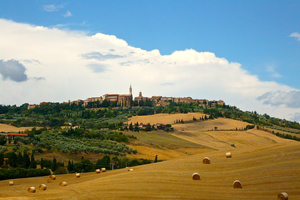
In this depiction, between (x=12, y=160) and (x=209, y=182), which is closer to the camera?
(x=209, y=182)

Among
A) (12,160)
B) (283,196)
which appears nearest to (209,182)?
(283,196)

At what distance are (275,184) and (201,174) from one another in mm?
5680

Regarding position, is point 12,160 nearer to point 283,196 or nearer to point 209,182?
point 209,182

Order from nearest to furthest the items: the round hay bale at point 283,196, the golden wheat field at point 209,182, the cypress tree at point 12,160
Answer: the round hay bale at point 283,196
the golden wheat field at point 209,182
the cypress tree at point 12,160

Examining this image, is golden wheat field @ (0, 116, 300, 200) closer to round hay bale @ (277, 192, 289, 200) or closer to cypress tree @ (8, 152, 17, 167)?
round hay bale @ (277, 192, 289, 200)

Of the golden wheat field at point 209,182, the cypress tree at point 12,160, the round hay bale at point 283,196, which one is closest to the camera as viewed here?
the round hay bale at point 283,196

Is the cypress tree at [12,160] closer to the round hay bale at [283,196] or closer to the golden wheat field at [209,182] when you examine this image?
the golden wheat field at [209,182]

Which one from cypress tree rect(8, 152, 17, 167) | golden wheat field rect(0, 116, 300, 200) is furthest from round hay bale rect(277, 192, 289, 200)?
cypress tree rect(8, 152, 17, 167)

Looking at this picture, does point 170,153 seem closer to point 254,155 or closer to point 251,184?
point 254,155

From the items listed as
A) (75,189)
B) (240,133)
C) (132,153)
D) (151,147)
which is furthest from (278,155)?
(240,133)

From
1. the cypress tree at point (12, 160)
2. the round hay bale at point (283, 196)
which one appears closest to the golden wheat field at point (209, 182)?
the round hay bale at point (283, 196)

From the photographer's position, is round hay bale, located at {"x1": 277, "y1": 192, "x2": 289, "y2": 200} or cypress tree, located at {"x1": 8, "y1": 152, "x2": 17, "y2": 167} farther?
cypress tree, located at {"x1": 8, "y1": 152, "x2": 17, "y2": 167}

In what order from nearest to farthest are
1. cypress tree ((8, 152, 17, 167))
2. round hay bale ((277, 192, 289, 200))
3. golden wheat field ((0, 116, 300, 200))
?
round hay bale ((277, 192, 289, 200)), golden wheat field ((0, 116, 300, 200)), cypress tree ((8, 152, 17, 167))

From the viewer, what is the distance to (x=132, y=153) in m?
89.6
